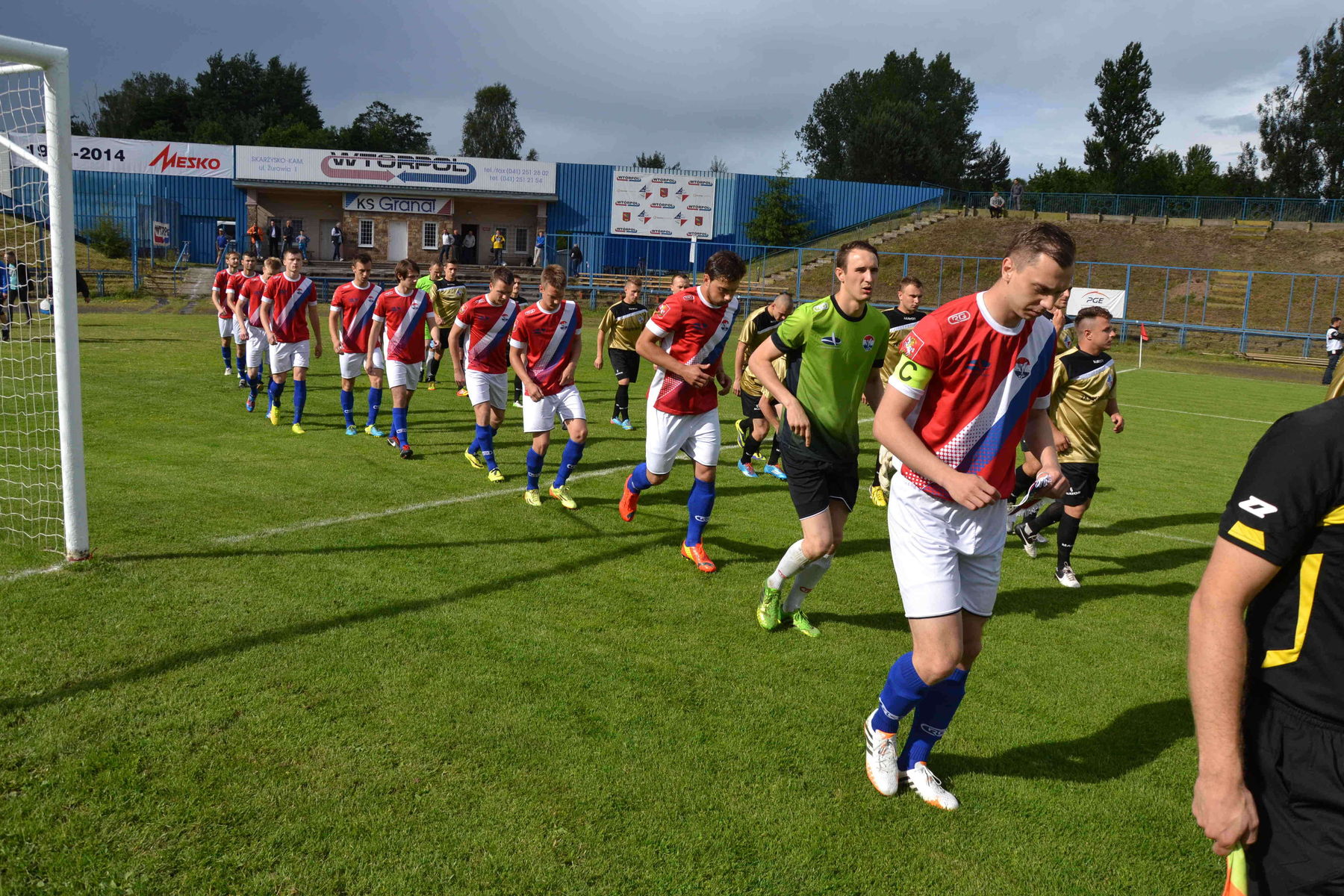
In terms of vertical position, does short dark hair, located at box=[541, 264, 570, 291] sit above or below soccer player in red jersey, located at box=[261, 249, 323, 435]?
above

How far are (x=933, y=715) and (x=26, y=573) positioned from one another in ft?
18.0

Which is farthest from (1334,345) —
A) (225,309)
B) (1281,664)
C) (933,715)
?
(1281,664)

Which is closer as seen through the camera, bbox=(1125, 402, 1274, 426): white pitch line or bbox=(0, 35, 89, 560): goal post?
bbox=(0, 35, 89, 560): goal post

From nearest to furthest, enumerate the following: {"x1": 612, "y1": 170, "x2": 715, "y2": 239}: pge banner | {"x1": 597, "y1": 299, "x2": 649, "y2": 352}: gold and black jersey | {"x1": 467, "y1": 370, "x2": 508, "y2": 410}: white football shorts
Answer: {"x1": 467, "y1": 370, "x2": 508, "y2": 410}: white football shorts, {"x1": 597, "y1": 299, "x2": 649, "y2": 352}: gold and black jersey, {"x1": 612, "y1": 170, "x2": 715, "y2": 239}: pge banner

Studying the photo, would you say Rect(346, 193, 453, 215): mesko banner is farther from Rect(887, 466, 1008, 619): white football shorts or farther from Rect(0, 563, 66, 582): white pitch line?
Rect(887, 466, 1008, 619): white football shorts

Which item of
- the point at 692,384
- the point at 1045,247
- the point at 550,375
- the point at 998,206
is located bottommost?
the point at 550,375

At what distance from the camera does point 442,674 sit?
15.6 feet

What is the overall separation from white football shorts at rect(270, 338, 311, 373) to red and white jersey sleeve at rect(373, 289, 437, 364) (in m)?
1.56

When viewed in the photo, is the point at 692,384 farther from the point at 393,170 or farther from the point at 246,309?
the point at 393,170

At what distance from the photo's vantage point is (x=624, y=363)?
45.8 feet

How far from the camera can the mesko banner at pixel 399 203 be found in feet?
155

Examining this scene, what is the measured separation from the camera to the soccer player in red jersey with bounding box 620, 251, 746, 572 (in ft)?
22.9

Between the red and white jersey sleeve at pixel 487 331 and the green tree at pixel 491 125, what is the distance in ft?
293

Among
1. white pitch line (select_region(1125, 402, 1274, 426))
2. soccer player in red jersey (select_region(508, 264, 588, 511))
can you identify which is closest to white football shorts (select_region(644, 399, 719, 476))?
soccer player in red jersey (select_region(508, 264, 588, 511))
